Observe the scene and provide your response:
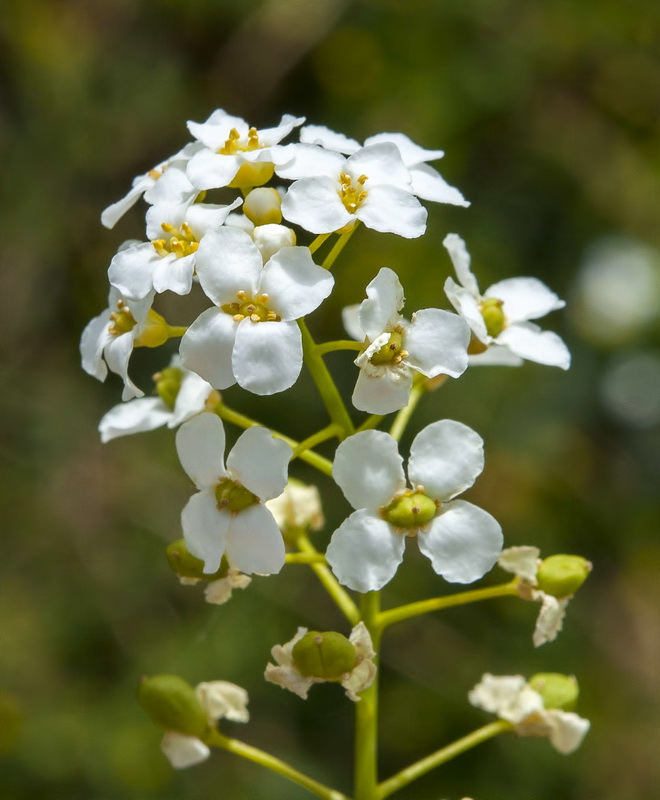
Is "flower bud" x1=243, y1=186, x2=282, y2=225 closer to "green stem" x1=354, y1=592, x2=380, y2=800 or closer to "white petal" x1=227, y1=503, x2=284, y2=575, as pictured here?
"white petal" x1=227, y1=503, x2=284, y2=575

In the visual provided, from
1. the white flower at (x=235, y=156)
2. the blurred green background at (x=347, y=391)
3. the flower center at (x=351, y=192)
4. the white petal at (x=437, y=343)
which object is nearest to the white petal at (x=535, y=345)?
the white petal at (x=437, y=343)

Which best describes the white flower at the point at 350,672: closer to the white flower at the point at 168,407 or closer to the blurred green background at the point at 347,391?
the white flower at the point at 168,407

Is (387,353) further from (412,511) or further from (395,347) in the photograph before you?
(412,511)

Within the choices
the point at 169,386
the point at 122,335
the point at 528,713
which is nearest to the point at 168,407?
the point at 169,386

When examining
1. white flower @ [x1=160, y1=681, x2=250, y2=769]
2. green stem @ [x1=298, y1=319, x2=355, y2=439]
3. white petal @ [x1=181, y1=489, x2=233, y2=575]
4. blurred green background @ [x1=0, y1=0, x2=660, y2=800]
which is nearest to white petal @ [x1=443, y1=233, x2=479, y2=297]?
green stem @ [x1=298, y1=319, x2=355, y2=439]

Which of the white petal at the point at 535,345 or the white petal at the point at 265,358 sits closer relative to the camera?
the white petal at the point at 265,358

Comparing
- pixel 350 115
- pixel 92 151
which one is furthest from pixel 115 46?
pixel 350 115
